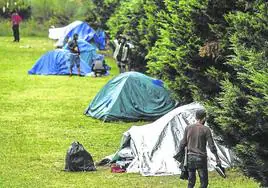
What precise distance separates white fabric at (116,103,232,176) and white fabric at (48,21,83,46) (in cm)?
2675

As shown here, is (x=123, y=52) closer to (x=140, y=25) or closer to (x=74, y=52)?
(x=140, y=25)

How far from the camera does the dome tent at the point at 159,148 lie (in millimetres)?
14461

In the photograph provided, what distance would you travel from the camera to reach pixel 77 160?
14.6 meters

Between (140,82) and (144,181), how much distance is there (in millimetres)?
7953

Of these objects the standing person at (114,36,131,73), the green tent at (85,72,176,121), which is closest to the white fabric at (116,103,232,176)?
the green tent at (85,72,176,121)

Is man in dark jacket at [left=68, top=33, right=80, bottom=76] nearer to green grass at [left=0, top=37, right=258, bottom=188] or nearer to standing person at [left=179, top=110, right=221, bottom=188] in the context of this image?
green grass at [left=0, top=37, right=258, bottom=188]

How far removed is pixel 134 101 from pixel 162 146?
6.45m

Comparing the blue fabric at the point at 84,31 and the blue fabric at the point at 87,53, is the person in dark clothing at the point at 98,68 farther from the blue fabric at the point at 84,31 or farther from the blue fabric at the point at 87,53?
the blue fabric at the point at 84,31

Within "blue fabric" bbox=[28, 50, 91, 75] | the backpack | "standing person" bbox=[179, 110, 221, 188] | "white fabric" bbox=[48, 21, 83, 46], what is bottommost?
"white fabric" bbox=[48, 21, 83, 46]

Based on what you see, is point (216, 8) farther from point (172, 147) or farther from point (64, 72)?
point (64, 72)

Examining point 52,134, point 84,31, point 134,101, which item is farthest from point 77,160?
point 84,31

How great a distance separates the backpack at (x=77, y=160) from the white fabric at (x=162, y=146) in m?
0.90

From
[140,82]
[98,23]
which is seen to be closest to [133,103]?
[140,82]

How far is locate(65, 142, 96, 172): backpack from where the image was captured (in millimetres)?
14508
